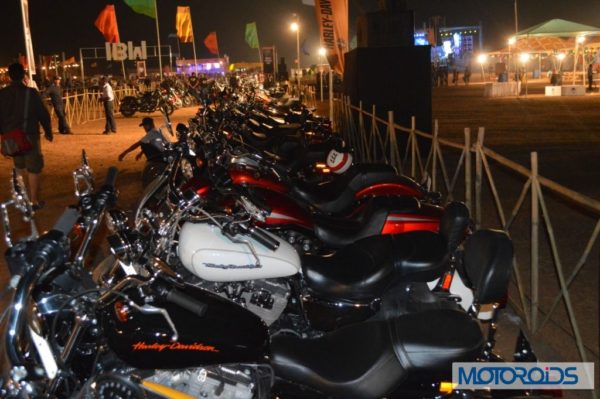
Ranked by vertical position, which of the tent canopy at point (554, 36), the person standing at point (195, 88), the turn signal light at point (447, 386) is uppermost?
the tent canopy at point (554, 36)

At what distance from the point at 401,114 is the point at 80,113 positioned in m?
16.9

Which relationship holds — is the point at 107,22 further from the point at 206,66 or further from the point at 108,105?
the point at 206,66

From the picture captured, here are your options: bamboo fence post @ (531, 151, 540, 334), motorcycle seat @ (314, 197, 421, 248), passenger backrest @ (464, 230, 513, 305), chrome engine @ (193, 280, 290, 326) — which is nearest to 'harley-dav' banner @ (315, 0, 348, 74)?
motorcycle seat @ (314, 197, 421, 248)

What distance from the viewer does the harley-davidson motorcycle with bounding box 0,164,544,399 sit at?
246cm

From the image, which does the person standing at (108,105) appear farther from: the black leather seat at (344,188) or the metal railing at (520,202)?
the black leather seat at (344,188)

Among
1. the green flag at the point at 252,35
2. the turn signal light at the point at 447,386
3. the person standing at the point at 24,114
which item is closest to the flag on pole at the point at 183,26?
the green flag at the point at 252,35

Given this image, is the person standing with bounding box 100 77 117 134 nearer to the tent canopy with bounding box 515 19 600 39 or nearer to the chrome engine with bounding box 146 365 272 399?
the tent canopy with bounding box 515 19 600 39

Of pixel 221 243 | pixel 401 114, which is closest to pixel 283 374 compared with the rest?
pixel 221 243

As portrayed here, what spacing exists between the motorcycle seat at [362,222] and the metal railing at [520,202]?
0.88m

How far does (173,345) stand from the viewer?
257 cm

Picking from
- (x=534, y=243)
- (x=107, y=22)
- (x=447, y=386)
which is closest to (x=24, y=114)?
(x=534, y=243)

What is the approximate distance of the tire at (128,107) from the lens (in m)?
28.5

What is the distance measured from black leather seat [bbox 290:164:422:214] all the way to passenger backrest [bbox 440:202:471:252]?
244 cm

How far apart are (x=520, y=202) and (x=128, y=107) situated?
2548 cm
